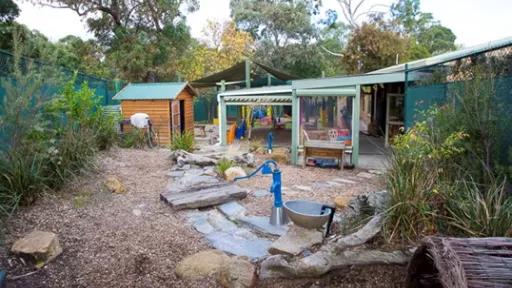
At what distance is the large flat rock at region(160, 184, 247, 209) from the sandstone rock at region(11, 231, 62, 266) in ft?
5.65

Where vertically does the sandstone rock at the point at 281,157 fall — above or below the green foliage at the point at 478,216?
below

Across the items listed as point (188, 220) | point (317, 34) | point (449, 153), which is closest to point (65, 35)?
point (317, 34)

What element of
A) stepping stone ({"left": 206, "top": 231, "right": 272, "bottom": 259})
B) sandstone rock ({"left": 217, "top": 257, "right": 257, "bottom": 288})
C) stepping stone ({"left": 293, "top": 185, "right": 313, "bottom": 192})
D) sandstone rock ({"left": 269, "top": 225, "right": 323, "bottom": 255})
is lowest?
stepping stone ({"left": 206, "top": 231, "right": 272, "bottom": 259})

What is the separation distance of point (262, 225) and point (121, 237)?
1597 mm

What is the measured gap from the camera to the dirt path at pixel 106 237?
118 inches

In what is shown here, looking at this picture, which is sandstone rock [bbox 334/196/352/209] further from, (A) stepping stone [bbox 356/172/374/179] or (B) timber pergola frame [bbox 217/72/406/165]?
(B) timber pergola frame [bbox 217/72/406/165]

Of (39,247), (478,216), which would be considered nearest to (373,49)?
(478,216)

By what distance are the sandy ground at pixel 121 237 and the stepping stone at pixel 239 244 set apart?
6.7 inches

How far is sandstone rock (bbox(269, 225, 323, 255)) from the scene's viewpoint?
10.5 ft

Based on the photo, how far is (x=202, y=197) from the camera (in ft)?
16.6

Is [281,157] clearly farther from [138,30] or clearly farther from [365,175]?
[138,30]

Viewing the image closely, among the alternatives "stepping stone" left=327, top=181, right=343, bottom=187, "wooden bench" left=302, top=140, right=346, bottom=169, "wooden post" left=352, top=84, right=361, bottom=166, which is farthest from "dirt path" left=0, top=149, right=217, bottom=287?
"wooden post" left=352, top=84, right=361, bottom=166

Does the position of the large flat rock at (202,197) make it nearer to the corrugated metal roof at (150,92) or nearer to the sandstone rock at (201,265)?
the sandstone rock at (201,265)

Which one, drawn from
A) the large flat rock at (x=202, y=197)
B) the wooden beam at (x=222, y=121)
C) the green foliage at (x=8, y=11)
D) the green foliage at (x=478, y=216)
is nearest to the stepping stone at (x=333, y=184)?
the large flat rock at (x=202, y=197)
